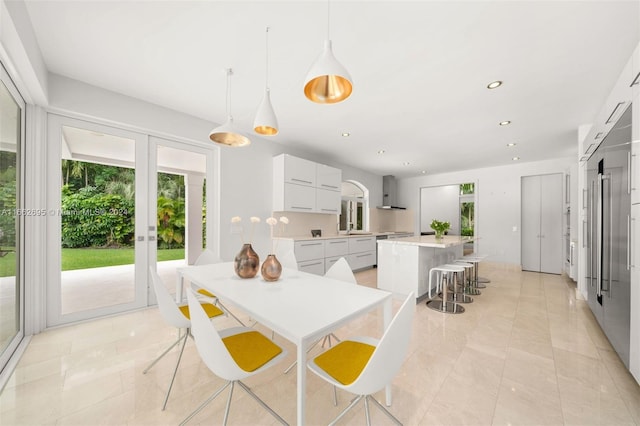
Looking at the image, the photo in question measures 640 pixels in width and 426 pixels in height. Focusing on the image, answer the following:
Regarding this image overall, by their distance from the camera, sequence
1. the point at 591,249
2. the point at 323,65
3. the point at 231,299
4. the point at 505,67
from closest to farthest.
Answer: the point at 323,65 < the point at 231,299 < the point at 505,67 < the point at 591,249

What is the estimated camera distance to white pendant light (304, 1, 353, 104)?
1.27 metres

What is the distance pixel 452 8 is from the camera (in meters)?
1.65

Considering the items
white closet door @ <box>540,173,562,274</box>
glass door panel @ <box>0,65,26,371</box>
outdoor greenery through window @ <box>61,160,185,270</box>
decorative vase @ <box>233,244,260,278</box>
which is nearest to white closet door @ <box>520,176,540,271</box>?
white closet door @ <box>540,173,562,274</box>

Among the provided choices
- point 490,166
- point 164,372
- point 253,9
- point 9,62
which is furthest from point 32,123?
point 490,166

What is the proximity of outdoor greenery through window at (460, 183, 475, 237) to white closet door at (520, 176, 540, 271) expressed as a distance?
1132 millimetres

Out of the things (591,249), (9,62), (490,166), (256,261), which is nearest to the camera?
(9,62)

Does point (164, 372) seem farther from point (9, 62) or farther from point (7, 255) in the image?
point (9, 62)

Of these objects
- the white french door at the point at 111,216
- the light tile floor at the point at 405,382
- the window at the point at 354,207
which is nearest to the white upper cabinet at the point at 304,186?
the window at the point at 354,207

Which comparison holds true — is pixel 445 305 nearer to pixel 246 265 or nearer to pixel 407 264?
pixel 407 264

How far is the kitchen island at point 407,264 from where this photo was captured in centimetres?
342

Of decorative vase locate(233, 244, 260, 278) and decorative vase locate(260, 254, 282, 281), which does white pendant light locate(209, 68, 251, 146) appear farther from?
decorative vase locate(260, 254, 282, 281)

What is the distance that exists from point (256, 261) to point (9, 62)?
2.25m

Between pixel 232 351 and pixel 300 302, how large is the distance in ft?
1.49

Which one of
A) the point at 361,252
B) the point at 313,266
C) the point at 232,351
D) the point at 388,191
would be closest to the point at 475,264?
the point at 361,252
